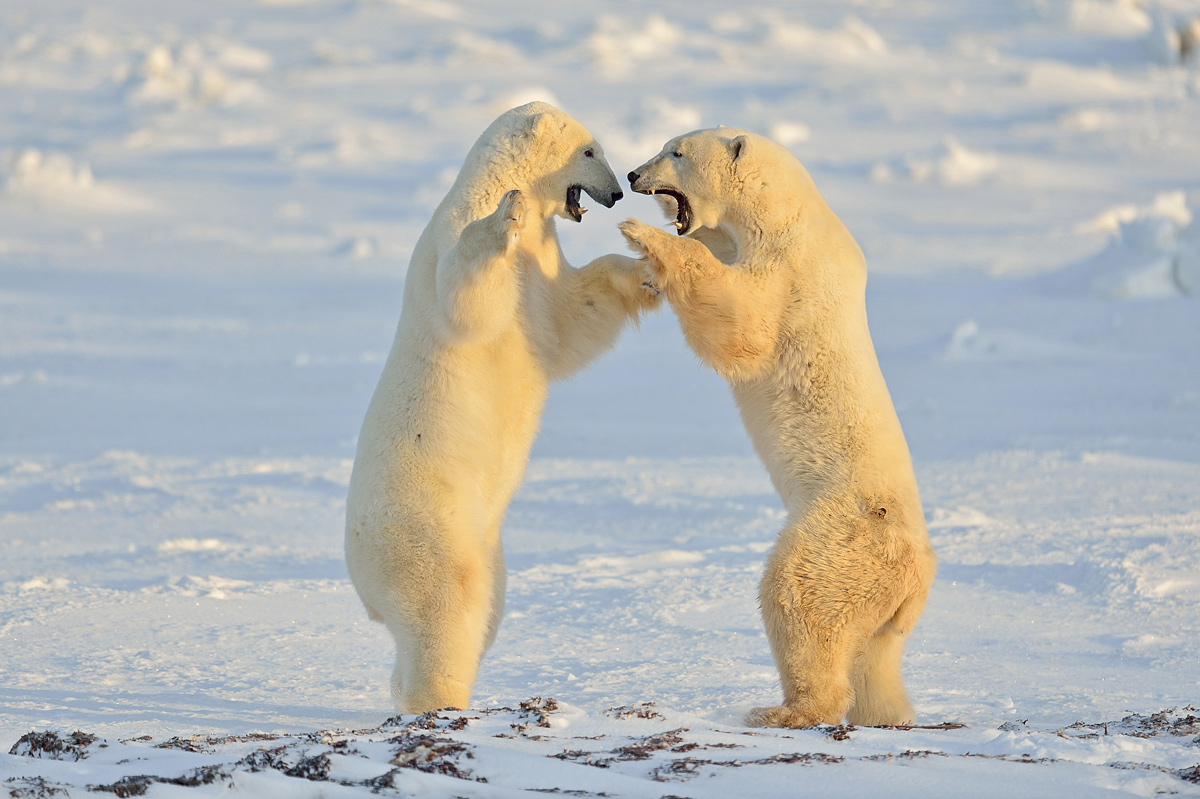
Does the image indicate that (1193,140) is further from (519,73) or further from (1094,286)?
(519,73)

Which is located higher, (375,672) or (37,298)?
(37,298)

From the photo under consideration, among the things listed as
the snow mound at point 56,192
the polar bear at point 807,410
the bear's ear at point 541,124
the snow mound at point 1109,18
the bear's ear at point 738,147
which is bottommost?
the polar bear at point 807,410

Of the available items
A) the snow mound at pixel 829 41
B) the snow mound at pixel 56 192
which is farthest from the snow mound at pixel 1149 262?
the snow mound at pixel 56 192

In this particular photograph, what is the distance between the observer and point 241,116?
829 inches

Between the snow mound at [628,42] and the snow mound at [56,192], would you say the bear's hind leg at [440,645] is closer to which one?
the snow mound at [56,192]

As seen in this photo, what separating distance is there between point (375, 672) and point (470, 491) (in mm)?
1156

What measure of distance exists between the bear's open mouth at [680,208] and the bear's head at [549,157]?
167mm

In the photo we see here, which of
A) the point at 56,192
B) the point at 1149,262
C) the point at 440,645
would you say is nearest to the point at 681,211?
the point at 440,645

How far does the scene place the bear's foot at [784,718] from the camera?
3.66 meters

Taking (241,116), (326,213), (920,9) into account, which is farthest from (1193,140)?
(241,116)

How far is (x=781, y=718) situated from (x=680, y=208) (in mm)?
1840

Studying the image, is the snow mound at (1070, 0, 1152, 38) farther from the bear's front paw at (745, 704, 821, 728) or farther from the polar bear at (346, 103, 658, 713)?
the bear's front paw at (745, 704, 821, 728)

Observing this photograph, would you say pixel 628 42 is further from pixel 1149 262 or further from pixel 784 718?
pixel 784 718

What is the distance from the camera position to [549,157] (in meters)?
4.30
